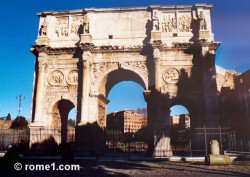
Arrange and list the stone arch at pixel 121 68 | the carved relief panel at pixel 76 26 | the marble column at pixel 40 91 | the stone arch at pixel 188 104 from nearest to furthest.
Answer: the marble column at pixel 40 91
the stone arch at pixel 188 104
the stone arch at pixel 121 68
the carved relief panel at pixel 76 26

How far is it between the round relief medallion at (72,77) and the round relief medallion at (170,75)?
5.83 meters

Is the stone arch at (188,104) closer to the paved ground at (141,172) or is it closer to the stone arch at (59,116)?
the stone arch at (59,116)

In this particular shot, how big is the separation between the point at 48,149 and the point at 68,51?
6.55 meters

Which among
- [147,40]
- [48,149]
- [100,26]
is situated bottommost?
[48,149]

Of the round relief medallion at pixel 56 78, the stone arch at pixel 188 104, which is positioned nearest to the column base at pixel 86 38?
the round relief medallion at pixel 56 78

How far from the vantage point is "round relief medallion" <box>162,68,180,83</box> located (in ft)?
55.1

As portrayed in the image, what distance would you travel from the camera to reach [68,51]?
57.7ft

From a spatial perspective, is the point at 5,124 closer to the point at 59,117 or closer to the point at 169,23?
the point at 59,117

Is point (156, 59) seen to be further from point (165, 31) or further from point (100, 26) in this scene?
point (100, 26)

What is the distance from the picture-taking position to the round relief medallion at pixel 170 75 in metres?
16.8

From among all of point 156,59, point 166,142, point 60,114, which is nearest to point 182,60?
point 156,59

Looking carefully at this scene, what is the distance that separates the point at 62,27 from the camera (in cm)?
1842

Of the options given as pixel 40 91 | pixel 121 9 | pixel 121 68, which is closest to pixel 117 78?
pixel 121 68

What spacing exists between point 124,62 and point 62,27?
529 cm
